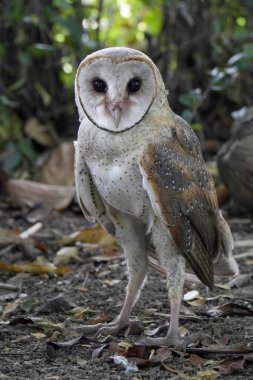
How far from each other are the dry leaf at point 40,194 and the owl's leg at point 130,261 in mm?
2989

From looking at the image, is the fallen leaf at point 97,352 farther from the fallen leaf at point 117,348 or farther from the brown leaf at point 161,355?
the brown leaf at point 161,355

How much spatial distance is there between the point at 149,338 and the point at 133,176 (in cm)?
78

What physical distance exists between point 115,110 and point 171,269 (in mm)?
805

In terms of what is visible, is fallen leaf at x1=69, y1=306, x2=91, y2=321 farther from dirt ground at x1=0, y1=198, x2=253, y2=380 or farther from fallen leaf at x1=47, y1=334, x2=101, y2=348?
fallen leaf at x1=47, y1=334, x2=101, y2=348

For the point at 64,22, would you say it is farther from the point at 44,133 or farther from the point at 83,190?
the point at 83,190

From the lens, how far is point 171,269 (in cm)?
404

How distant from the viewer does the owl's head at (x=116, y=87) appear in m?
3.77

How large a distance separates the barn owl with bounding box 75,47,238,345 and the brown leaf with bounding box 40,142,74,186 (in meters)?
3.77

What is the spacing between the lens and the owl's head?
377 centimetres

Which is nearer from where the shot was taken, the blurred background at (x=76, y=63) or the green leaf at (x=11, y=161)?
the green leaf at (x=11, y=161)

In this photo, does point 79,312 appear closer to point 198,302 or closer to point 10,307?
point 10,307

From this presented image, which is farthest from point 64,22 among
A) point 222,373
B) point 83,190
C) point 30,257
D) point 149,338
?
point 222,373

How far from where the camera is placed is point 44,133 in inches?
344

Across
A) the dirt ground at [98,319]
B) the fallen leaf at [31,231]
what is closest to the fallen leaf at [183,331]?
the dirt ground at [98,319]
